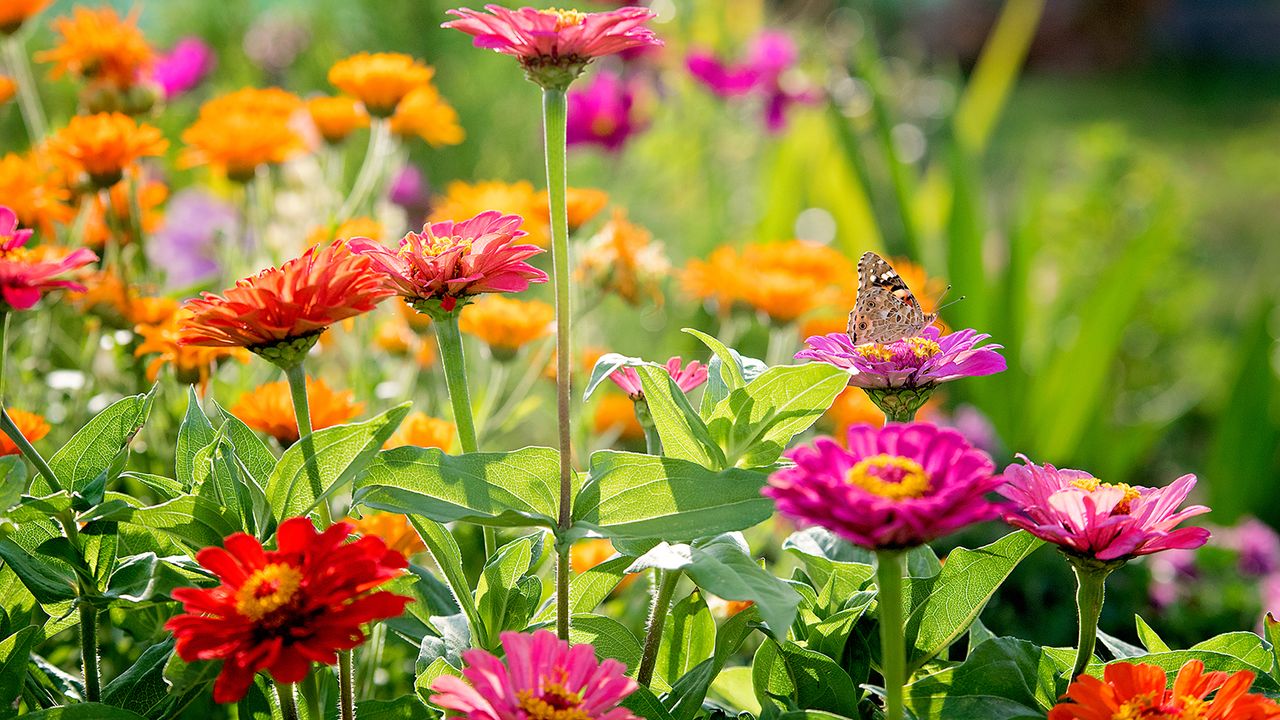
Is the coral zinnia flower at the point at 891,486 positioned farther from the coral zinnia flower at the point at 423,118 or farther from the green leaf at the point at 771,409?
the coral zinnia flower at the point at 423,118

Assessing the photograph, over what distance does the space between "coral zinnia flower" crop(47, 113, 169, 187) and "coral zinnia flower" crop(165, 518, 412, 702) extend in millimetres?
465

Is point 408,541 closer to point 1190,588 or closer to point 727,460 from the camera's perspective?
point 727,460

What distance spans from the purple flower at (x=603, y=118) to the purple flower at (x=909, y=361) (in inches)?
43.6

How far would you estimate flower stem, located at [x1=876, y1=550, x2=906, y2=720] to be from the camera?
1.36 ft

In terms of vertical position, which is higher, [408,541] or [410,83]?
[410,83]

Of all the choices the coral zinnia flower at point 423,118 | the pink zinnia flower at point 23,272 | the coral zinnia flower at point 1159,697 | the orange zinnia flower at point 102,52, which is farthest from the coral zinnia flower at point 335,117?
the coral zinnia flower at point 1159,697

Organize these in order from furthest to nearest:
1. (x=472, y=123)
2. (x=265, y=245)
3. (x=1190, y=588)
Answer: (x=472, y=123) < (x=1190, y=588) < (x=265, y=245)

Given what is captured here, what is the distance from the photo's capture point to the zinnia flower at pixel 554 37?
475mm

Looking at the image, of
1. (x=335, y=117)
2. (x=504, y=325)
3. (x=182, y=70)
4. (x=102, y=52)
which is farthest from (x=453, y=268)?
(x=182, y=70)

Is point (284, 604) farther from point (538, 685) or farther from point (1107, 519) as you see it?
point (1107, 519)

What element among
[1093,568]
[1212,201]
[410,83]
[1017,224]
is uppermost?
[410,83]

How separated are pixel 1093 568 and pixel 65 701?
0.43m

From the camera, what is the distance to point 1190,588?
3.84ft

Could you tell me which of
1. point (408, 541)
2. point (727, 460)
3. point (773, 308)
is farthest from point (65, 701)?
point (773, 308)
